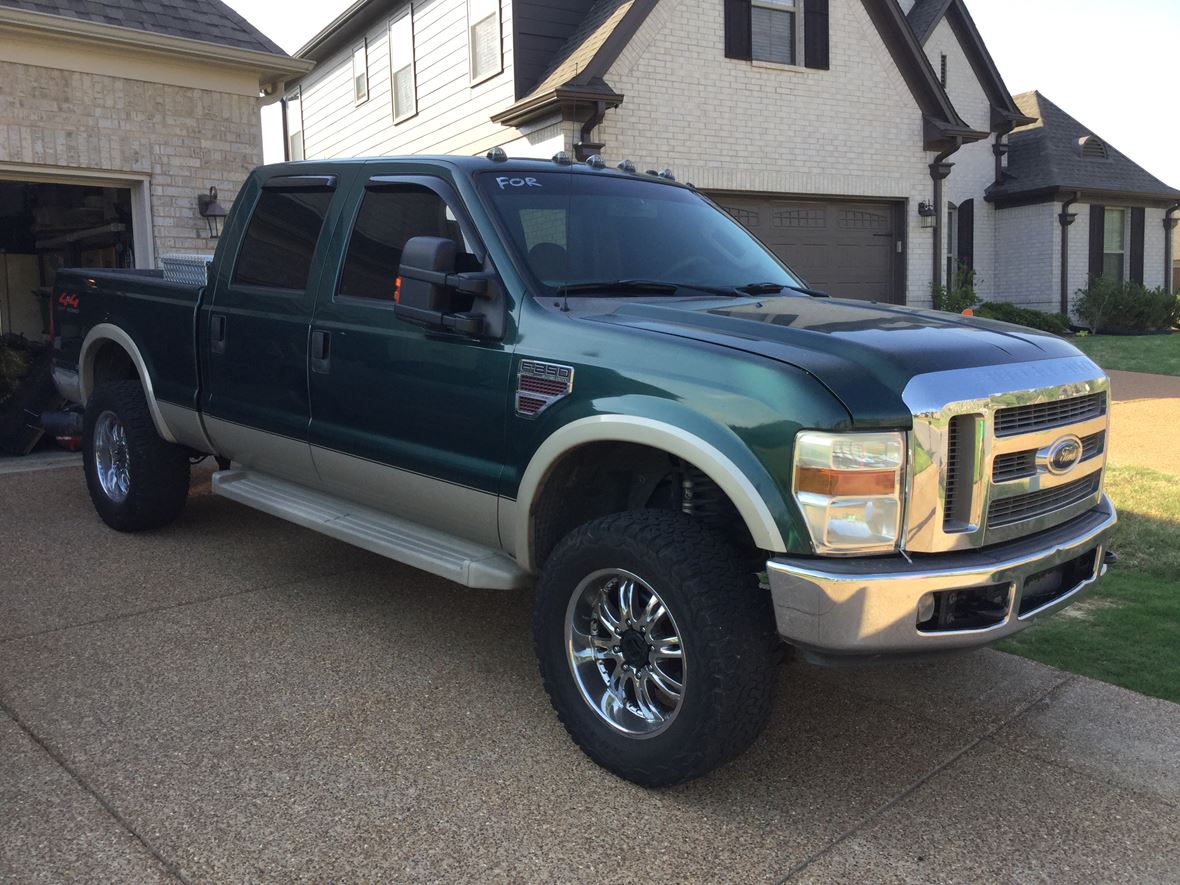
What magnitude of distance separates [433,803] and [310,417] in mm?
2072

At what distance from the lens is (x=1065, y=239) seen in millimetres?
21438

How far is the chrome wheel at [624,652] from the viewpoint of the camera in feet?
11.1

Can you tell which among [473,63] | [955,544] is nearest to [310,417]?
[955,544]

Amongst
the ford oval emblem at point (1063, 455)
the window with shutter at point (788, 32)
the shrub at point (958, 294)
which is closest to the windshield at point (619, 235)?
the ford oval emblem at point (1063, 455)

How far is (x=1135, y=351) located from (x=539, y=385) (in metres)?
16.8

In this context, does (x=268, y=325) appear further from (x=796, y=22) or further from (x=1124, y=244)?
(x=1124, y=244)

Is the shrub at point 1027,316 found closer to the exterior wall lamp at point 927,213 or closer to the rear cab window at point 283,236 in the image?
the exterior wall lamp at point 927,213

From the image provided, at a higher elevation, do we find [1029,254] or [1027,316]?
[1029,254]

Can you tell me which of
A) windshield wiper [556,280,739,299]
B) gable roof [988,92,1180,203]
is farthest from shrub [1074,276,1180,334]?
windshield wiper [556,280,739,299]

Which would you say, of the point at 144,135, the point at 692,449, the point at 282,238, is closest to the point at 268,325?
the point at 282,238

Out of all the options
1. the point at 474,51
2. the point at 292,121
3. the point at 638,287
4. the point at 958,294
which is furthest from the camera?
the point at 292,121

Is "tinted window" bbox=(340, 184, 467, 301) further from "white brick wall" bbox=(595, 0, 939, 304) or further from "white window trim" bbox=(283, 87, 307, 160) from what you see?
"white window trim" bbox=(283, 87, 307, 160)

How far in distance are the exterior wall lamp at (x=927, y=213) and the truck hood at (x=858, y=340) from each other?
42.1 ft

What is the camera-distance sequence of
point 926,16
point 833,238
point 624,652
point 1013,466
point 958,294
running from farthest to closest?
1. point 926,16
2. point 958,294
3. point 833,238
4. point 624,652
5. point 1013,466
